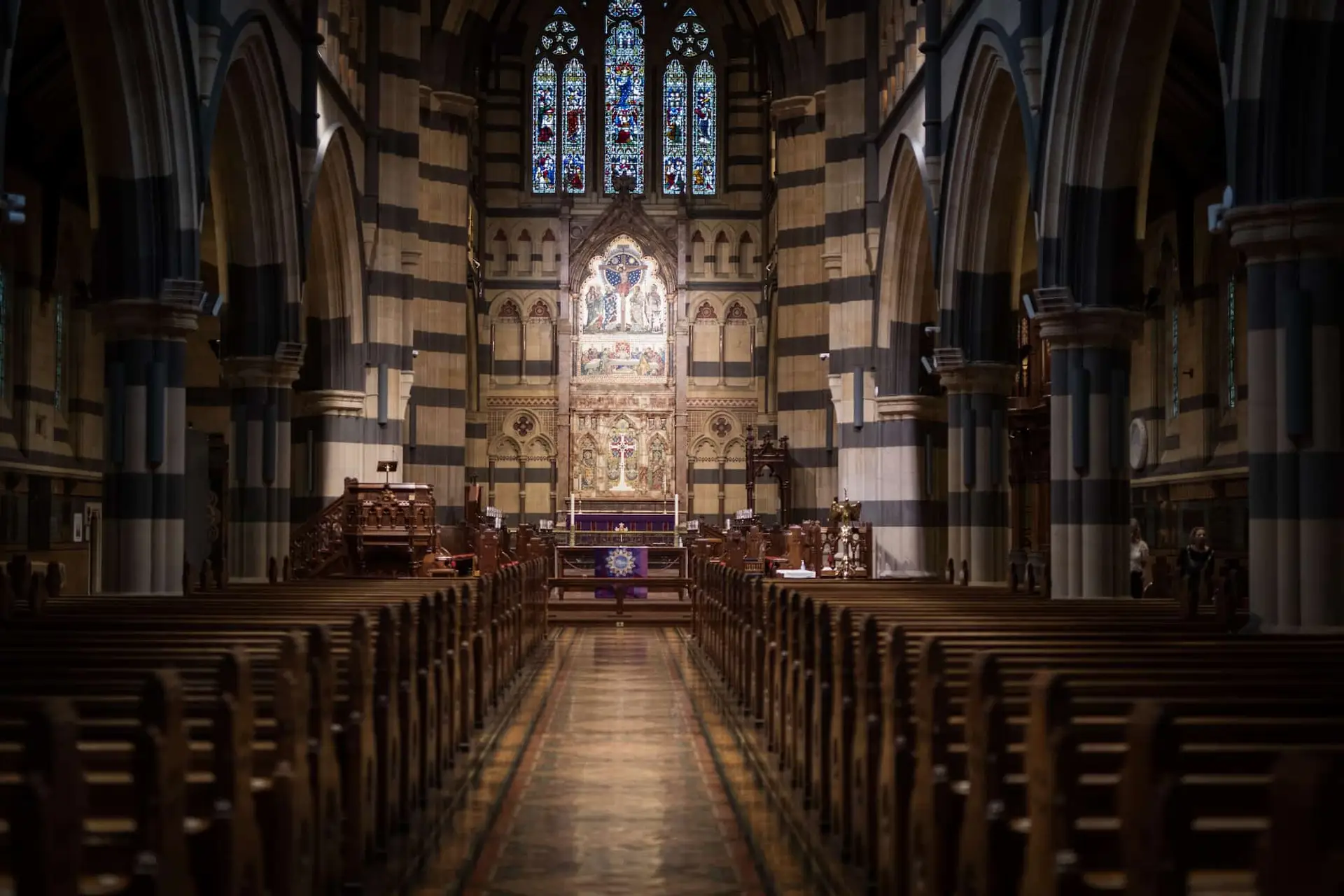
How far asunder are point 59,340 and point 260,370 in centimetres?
417

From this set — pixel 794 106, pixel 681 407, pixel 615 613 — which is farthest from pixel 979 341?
pixel 681 407

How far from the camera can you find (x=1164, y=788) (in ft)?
9.23

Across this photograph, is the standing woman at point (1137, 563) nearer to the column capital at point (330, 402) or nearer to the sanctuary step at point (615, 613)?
the sanctuary step at point (615, 613)

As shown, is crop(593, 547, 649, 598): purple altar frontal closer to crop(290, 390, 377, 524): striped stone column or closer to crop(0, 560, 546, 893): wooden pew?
crop(290, 390, 377, 524): striped stone column

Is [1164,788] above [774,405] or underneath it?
underneath

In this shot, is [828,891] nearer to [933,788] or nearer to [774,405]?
[933,788]

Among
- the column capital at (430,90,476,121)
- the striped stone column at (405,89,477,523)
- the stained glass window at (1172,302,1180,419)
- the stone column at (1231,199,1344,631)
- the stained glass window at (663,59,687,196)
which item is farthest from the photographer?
the stained glass window at (663,59,687,196)

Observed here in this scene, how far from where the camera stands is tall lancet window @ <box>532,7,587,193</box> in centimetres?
3772

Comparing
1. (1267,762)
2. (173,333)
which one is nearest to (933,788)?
(1267,762)

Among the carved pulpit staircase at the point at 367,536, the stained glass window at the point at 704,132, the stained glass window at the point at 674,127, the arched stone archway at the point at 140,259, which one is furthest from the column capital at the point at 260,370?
the stained glass window at the point at 704,132

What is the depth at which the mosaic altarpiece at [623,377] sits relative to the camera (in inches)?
1428

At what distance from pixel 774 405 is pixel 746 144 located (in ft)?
22.5

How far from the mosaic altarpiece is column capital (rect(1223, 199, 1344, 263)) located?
26.7 meters

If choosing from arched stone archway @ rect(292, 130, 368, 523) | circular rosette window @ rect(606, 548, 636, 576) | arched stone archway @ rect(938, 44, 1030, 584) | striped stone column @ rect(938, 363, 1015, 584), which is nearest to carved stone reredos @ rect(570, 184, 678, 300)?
arched stone archway @ rect(292, 130, 368, 523)
